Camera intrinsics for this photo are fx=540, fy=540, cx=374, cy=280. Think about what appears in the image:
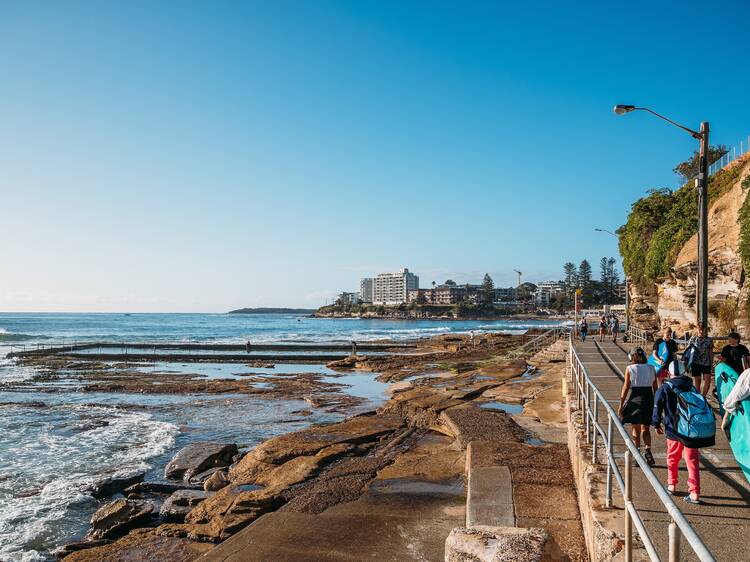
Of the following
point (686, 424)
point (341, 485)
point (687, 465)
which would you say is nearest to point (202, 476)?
point (341, 485)

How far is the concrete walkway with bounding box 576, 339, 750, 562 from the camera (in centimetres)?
471

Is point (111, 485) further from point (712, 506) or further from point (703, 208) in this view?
point (703, 208)

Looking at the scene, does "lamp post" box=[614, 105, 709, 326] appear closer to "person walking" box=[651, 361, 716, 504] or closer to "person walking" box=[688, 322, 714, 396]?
"person walking" box=[688, 322, 714, 396]

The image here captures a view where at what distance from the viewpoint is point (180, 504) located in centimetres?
1028

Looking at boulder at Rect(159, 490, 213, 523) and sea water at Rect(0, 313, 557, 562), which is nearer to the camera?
boulder at Rect(159, 490, 213, 523)

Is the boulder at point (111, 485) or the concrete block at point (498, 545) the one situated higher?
the concrete block at point (498, 545)

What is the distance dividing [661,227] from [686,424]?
30.6m

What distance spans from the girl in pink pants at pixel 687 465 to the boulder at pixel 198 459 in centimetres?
994

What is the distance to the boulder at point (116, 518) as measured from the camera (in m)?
9.35

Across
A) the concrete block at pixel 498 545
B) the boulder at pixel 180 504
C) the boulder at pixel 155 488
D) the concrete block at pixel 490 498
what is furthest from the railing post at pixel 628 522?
the boulder at pixel 155 488

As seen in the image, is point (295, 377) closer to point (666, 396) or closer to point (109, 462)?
point (109, 462)

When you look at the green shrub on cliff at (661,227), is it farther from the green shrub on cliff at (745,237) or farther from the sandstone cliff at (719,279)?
the green shrub on cliff at (745,237)

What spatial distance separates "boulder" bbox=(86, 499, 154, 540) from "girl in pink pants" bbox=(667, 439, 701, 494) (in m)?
8.64

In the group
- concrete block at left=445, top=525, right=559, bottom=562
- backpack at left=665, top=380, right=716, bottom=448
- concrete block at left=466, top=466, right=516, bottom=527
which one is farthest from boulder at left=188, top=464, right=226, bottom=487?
backpack at left=665, top=380, right=716, bottom=448
